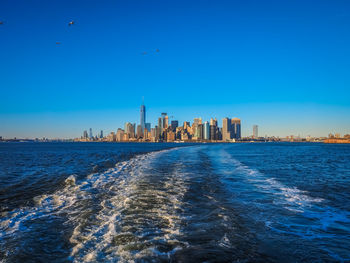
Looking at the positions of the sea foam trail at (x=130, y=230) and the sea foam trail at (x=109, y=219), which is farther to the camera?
the sea foam trail at (x=109, y=219)

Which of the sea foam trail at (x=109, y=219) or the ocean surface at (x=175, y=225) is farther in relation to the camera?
the sea foam trail at (x=109, y=219)

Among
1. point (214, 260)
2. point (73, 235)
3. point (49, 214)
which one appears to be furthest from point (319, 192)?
point (49, 214)

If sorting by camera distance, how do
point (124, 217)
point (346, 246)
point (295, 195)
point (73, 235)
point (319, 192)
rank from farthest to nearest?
point (319, 192), point (295, 195), point (124, 217), point (73, 235), point (346, 246)

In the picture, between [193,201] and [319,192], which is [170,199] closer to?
[193,201]

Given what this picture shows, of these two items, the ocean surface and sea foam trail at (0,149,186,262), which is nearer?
the ocean surface

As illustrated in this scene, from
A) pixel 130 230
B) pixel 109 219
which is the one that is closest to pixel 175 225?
pixel 130 230

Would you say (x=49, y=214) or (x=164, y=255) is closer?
(x=164, y=255)

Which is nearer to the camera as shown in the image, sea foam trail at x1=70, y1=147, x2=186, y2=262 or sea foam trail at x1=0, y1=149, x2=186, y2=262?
sea foam trail at x1=70, y1=147, x2=186, y2=262

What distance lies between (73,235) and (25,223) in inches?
93.0

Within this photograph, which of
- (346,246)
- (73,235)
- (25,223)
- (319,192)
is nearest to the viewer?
(346,246)

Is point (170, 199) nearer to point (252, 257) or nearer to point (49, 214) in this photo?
point (49, 214)

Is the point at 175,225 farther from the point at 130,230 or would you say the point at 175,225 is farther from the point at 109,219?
the point at 109,219

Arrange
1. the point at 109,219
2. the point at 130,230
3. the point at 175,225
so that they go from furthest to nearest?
the point at 109,219
the point at 175,225
the point at 130,230

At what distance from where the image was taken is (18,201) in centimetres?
→ 1038
